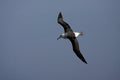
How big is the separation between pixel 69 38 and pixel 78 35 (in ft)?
2.84

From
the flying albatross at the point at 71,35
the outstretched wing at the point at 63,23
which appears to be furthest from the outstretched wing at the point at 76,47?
the outstretched wing at the point at 63,23

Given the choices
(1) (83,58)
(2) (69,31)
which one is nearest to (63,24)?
(2) (69,31)

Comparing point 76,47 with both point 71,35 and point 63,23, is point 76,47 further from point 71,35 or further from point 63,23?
point 63,23

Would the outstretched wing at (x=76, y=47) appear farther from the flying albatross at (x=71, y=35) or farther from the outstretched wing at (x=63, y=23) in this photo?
the outstretched wing at (x=63, y=23)

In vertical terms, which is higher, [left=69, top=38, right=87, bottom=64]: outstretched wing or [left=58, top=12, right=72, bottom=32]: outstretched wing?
[left=58, top=12, right=72, bottom=32]: outstretched wing

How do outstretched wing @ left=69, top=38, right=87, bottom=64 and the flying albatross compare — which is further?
outstretched wing @ left=69, top=38, right=87, bottom=64

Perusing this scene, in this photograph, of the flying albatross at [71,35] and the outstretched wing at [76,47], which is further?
the outstretched wing at [76,47]

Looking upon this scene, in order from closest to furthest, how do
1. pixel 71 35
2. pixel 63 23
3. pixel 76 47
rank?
pixel 71 35 → pixel 63 23 → pixel 76 47

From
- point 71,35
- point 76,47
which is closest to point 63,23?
point 71,35

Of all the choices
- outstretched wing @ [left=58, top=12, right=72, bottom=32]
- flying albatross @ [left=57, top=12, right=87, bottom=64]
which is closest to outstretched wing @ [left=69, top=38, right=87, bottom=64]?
flying albatross @ [left=57, top=12, right=87, bottom=64]

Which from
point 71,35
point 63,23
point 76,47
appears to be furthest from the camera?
point 76,47

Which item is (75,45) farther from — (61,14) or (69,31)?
(61,14)

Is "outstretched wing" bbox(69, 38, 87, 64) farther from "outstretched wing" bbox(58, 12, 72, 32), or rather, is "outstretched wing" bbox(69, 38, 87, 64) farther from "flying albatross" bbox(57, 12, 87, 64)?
"outstretched wing" bbox(58, 12, 72, 32)

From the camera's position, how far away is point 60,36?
574 inches
